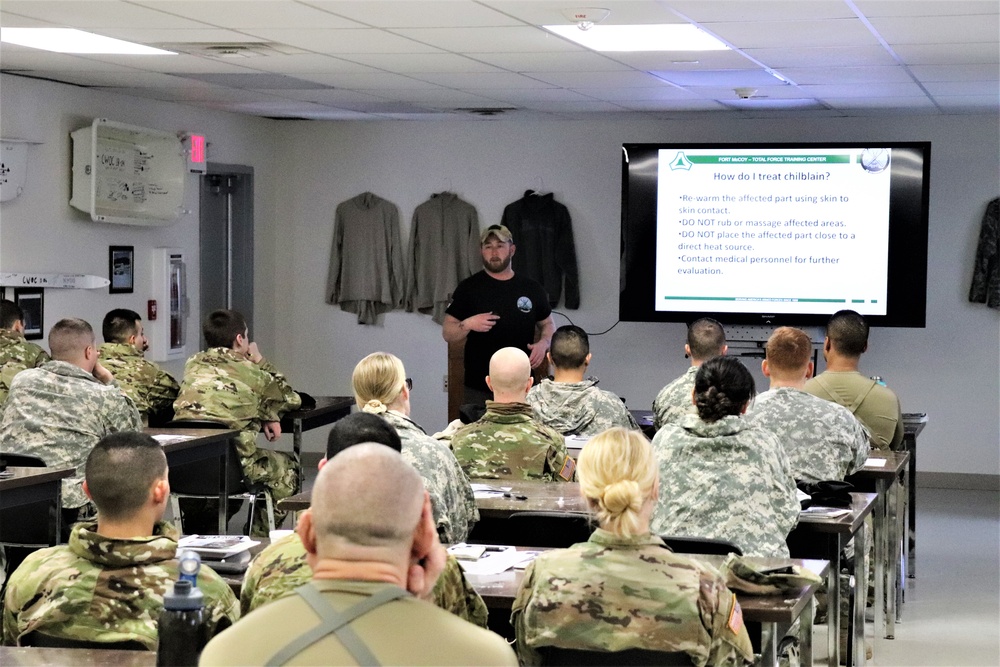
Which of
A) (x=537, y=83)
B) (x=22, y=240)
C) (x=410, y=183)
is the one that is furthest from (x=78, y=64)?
(x=410, y=183)

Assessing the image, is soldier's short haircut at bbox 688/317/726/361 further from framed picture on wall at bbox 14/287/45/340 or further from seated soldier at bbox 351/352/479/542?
framed picture on wall at bbox 14/287/45/340

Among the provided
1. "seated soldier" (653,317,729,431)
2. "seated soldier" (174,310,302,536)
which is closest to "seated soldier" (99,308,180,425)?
"seated soldier" (174,310,302,536)

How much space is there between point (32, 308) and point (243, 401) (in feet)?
5.34

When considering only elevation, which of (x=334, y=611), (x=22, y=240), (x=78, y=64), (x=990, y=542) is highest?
(x=78, y=64)

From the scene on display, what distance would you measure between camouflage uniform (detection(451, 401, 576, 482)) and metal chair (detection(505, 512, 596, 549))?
77cm

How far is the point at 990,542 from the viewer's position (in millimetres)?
7723

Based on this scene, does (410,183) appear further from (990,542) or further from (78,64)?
(990,542)

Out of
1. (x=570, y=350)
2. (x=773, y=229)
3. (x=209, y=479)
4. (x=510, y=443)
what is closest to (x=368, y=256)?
(x=773, y=229)

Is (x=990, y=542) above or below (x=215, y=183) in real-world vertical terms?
below

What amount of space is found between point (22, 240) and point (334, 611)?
646 centimetres

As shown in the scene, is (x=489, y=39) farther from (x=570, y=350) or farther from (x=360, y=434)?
(x=360, y=434)

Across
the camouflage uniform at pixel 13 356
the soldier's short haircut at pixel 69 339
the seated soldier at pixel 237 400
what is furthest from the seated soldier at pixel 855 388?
the camouflage uniform at pixel 13 356

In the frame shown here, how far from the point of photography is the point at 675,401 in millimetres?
6281

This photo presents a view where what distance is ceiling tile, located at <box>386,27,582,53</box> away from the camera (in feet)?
18.8
